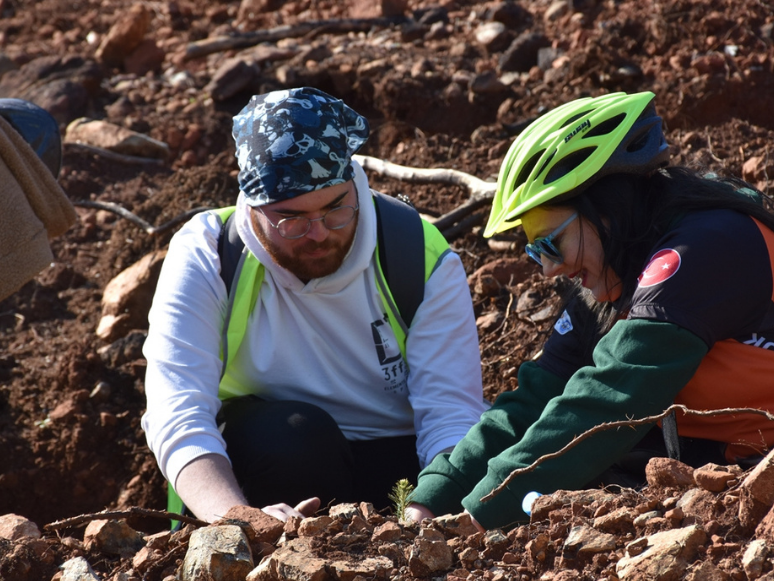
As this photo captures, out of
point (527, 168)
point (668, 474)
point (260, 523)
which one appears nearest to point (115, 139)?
point (527, 168)

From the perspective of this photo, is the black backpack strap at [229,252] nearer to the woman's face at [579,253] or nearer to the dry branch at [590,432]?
the woman's face at [579,253]

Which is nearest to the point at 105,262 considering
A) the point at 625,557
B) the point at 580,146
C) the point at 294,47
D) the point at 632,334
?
the point at 294,47

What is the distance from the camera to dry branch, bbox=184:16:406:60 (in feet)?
23.9

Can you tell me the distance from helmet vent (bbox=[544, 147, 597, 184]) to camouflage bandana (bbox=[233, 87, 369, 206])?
0.76 m

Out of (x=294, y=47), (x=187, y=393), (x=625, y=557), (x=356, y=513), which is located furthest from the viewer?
(x=294, y=47)

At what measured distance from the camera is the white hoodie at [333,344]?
116 inches

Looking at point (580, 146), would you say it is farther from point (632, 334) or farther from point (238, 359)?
point (238, 359)

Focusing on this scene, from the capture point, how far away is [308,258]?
2994 millimetres

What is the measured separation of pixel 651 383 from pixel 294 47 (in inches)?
215

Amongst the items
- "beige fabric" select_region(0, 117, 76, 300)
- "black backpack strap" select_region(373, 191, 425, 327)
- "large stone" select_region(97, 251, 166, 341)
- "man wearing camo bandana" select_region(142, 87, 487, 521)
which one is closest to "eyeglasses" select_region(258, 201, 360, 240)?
"man wearing camo bandana" select_region(142, 87, 487, 521)

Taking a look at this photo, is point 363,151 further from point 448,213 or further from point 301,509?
point 301,509

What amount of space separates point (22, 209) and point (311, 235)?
917mm

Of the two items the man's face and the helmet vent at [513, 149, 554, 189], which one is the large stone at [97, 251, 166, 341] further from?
the helmet vent at [513, 149, 554, 189]

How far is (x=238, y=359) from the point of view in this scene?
3.15 m
